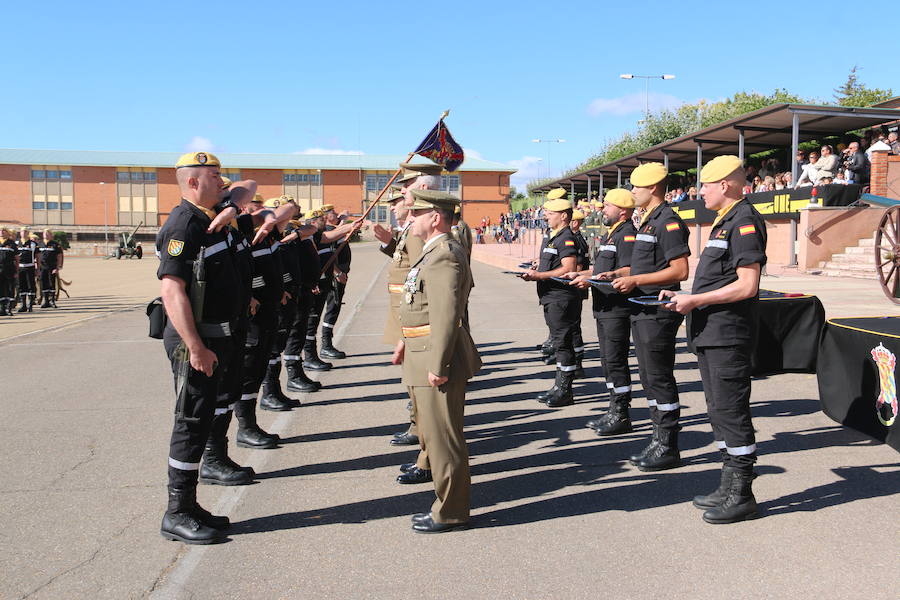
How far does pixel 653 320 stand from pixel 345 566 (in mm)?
2835

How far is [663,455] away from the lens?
5.15 meters

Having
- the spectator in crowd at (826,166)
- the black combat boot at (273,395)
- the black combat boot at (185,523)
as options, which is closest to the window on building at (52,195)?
the spectator in crowd at (826,166)

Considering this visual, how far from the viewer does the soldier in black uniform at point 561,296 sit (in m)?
7.12

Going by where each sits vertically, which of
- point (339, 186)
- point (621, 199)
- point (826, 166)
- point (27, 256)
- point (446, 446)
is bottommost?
point (446, 446)

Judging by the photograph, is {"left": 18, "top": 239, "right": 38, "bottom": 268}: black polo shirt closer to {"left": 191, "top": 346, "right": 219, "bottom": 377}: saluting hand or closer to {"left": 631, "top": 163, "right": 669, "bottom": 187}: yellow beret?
{"left": 191, "top": 346, "right": 219, "bottom": 377}: saluting hand

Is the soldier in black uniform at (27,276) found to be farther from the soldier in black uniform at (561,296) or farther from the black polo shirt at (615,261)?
the black polo shirt at (615,261)

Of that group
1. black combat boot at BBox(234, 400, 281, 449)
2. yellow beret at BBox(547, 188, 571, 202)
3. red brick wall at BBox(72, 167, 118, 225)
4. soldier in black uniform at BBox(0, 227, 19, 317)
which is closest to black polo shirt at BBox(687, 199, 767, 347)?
black combat boot at BBox(234, 400, 281, 449)

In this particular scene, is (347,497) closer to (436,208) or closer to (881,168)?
(436,208)

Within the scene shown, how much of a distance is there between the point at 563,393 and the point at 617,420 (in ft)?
3.64

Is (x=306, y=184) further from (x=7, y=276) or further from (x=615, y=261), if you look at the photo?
(x=615, y=261)

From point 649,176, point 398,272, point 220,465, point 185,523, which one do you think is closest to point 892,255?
point 649,176

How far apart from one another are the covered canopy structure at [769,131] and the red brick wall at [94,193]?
66896mm

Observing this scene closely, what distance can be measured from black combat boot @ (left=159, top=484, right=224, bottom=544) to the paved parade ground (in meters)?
0.09

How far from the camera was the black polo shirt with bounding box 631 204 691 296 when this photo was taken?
17.0 ft
